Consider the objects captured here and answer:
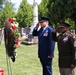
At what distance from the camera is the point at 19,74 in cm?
902

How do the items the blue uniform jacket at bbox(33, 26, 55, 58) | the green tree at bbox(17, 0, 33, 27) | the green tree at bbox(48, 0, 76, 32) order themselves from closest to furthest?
1. the blue uniform jacket at bbox(33, 26, 55, 58)
2. the green tree at bbox(48, 0, 76, 32)
3. the green tree at bbox(17, 0, 33, 27)

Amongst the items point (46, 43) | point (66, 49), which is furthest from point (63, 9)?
point (66, 49)

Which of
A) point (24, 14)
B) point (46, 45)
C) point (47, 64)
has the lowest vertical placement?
point (47, 64)

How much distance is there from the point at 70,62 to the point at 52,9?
25674mm

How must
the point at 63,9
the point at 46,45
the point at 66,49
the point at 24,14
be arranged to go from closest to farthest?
1. the point at 66,49
2. the point at 46,45
3. the point at 63,9
4. the point at 24,14

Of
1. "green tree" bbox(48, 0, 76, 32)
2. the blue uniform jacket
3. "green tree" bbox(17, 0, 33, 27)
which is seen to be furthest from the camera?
"green tree" bbox(17, 0, 33, 27)

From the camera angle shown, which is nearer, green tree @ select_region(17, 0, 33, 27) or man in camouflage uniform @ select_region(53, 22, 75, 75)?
man in camouflage uniform @ select_region(53, 22, 75, 75)

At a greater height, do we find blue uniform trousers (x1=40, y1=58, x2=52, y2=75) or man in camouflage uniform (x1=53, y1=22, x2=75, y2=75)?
man in camouflage uniform (x1=53, y1=22, x2=75, y2=75)

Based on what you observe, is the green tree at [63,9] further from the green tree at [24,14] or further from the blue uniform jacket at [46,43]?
the green tree at [24,14]

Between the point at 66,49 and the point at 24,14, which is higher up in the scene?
the point at 24,14

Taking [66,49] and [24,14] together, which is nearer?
[66,49]

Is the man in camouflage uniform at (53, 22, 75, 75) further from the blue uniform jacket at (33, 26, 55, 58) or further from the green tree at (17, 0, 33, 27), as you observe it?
the green tree at (17, 0, 33, 27)

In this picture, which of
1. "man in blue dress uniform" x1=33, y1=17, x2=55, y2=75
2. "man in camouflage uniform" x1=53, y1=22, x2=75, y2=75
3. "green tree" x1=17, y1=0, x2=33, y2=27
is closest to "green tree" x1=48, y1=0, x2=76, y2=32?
"man in blue dress uniform" x1=33, y1=17, x2=55, y2=75

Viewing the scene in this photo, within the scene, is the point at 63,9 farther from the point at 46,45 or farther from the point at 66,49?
the point at 66,49
